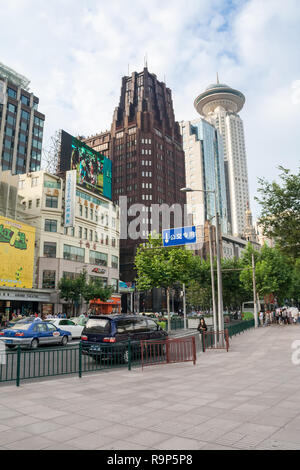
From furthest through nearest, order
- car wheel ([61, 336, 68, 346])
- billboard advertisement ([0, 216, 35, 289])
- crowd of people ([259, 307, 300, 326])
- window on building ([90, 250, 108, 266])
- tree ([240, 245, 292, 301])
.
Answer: window on building ([90, 250, 108, 266])
tree ([240, 245, 292, 301])
billboard advertisement ([0, 216, 35, 289])
crowd of people ([259, 307, 300, 326])
car wheel ([61, 336, 68, 346])

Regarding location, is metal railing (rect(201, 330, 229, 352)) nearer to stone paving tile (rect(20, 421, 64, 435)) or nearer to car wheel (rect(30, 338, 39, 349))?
car wheel (rect(30, 338, 39, 349))

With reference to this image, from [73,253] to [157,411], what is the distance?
4626 centimetres

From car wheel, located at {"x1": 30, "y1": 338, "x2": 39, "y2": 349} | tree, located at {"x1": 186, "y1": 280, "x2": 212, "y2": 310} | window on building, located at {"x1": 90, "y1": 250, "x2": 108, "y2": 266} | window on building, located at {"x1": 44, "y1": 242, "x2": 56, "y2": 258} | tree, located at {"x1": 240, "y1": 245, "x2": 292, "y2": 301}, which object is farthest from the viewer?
window on building, located at {"x1": 90, "y1": 250, "x2": 108, "y2": 266}

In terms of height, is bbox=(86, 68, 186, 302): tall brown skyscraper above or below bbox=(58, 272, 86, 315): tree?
above

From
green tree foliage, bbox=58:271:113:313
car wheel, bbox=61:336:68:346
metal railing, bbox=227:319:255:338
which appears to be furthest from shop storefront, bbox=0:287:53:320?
metal railing, bbox=227:319:255:338

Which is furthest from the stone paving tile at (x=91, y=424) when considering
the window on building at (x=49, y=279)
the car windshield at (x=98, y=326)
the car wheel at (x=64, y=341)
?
the window on building at (x=49, y=279)

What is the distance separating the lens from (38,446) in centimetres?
503

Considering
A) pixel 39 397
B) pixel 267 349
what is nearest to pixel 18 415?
pixel 39 397

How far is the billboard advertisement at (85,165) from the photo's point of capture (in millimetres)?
60719

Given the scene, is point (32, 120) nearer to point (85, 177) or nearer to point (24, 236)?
point (85, 177)

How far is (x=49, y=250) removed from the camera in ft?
159

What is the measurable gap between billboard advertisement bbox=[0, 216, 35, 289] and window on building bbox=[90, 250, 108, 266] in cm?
1417

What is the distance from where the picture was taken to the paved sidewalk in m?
5.20

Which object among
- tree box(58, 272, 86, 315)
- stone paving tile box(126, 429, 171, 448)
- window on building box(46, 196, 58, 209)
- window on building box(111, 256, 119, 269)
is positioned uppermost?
window on building box(46, 196, 58, 209)
